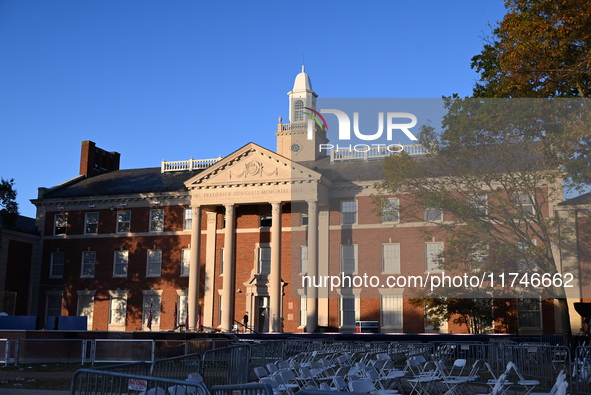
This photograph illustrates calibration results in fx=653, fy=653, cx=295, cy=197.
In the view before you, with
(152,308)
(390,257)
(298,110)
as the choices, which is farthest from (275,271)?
(298,110)

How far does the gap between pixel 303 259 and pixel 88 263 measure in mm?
17084

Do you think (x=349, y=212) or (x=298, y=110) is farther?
(x=298, y=110)

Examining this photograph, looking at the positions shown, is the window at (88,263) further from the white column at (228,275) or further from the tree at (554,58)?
the tree at (554,58)

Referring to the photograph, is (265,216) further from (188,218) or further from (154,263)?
(154,263)

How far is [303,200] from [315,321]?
787 centimetres

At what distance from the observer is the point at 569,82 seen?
2514cm

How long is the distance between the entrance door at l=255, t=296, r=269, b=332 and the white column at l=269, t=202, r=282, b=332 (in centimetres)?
201

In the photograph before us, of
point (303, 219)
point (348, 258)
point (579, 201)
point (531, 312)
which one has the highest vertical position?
point (303, 219)

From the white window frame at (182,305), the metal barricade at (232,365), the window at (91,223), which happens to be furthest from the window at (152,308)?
the metal barricade at (232,365)

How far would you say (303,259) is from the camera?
147 ft

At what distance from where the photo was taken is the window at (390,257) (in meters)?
43.2

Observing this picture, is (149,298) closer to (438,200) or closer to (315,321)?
(315,321)

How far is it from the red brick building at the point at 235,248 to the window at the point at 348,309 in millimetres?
67

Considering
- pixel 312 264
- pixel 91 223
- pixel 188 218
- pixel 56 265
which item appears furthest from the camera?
pixel 56 265
